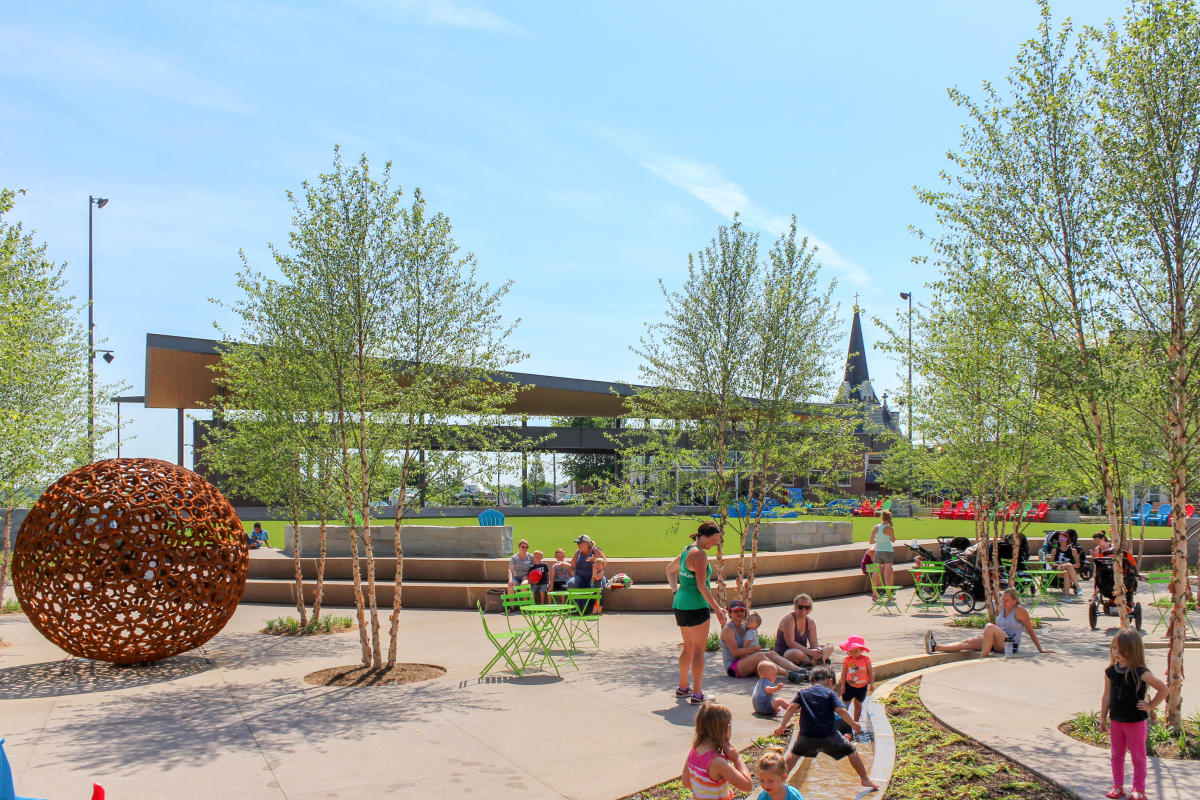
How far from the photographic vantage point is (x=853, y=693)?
293 inches

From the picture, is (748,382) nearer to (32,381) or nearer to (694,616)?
(694,616)

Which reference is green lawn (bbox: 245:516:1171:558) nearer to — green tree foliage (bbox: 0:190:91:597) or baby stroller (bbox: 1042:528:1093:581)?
baby stroller (bbox: 1042:528:1093:581)

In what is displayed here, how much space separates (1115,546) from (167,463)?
34.5 feet

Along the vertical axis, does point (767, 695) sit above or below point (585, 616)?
above

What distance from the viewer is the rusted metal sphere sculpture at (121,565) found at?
9.96 m

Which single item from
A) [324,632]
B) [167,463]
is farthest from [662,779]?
[324,632]

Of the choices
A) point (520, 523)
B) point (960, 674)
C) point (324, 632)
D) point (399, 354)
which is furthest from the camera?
point (520, 523)

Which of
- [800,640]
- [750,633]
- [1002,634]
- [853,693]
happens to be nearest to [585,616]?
[750,633]

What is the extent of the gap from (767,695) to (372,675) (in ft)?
15.2

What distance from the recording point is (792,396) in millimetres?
12688

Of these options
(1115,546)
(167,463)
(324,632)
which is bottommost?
(324,632)

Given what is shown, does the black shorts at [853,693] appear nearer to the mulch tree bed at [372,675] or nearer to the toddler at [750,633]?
the toddler at [750,633]

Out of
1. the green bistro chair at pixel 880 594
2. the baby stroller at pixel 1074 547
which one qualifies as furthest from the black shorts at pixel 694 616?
the baby stroller at pixel 1074 547

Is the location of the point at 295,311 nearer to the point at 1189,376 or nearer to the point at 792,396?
the point at 792,396
